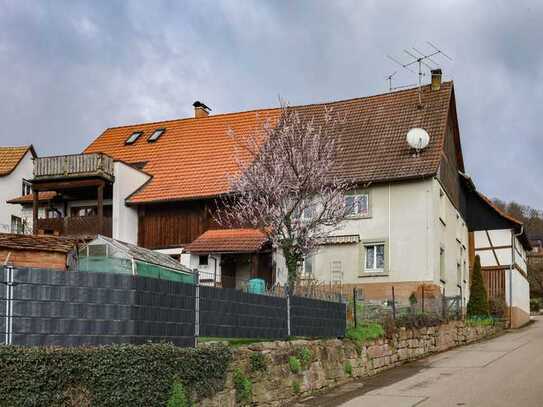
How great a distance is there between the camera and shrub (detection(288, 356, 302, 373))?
598 inches

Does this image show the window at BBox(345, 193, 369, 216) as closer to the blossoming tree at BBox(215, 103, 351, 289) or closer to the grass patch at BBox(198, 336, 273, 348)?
the blossoming tree at BBox(215, 103, 351, 289)

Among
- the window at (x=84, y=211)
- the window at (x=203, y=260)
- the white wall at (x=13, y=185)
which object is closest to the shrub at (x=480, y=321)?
the window at (x=203, y=260)

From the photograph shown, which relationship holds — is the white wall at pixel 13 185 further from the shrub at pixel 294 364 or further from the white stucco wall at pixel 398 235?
the shrub at pixel 294 364

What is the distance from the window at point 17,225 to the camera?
1506 inches

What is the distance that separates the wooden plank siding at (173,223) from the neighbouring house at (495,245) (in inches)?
555

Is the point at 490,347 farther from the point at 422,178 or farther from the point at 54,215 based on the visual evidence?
the point at 54,215

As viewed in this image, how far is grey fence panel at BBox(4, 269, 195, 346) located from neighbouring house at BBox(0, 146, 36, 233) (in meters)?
35.1

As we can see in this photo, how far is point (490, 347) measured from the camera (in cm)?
2662

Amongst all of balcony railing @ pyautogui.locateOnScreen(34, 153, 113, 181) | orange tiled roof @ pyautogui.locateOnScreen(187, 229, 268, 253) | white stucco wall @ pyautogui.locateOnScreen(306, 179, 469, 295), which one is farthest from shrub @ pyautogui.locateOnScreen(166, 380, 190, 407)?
balcony railing @ pyautogui.locateOnScreen(34, 153, 113, 181)

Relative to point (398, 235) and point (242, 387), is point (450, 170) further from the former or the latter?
point (242, 387)

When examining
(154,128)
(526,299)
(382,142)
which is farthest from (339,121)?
(526,299)

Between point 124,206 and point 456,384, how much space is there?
874 inches

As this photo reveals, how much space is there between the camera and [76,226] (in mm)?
35625

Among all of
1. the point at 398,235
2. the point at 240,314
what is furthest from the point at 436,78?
A: the point at 240,314
